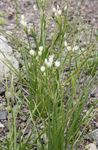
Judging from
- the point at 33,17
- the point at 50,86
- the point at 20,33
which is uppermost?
the point at 33,17

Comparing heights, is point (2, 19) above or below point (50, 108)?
above

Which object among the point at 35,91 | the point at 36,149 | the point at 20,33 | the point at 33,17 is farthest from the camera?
the point at 33,17

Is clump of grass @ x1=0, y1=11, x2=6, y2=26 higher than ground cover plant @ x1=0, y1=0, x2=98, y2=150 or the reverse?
higher

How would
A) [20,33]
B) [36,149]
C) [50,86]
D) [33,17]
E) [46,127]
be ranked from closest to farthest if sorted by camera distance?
[46,127] → [50,86] → [36,149] → [20,33] → [33,17]

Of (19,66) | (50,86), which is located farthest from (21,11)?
(50,86)

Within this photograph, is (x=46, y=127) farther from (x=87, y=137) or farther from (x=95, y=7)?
(x=95, y=7)

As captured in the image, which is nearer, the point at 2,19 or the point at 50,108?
the point at 50,108

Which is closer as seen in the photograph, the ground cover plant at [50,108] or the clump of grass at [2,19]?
the ground cover plant at [50,108]

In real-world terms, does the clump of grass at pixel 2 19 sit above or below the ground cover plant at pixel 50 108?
above

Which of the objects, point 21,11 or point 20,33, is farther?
point 21,11

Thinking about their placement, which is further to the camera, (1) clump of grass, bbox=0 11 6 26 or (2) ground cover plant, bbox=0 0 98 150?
(1) clump of grass, bbox=0 11 6 26

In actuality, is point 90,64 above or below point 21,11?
below
